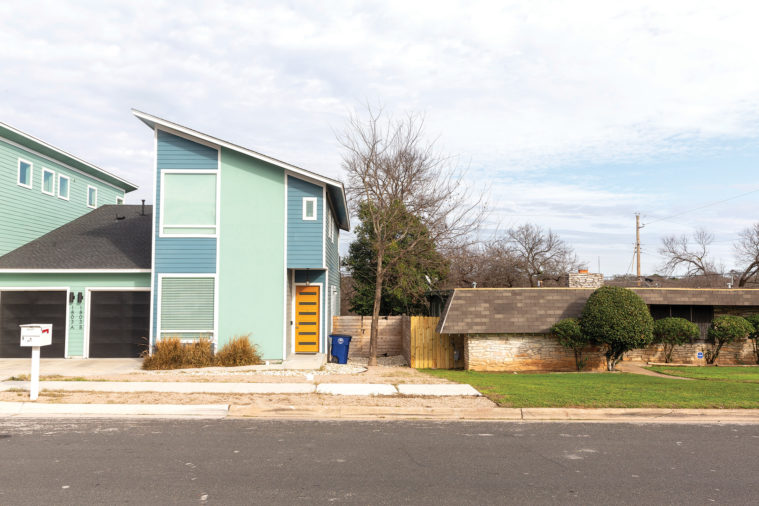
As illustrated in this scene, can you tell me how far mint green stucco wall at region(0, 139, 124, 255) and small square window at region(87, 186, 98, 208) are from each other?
0.94ft

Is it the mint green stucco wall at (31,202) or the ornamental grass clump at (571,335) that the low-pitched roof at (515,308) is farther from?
the mint green stucco wall at (31,202)

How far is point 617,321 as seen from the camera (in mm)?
17047

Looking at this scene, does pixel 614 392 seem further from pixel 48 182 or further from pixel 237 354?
pixel 48 182

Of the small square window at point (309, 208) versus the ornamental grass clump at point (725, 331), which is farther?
the ornamental grass clump at point (725, 331)

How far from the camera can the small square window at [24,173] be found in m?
19.6

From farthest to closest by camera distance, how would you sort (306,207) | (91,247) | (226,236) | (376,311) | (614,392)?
1. (376,311)
2. (91,247)
3. (306,207)
4. (226,236)
5. (614,392)

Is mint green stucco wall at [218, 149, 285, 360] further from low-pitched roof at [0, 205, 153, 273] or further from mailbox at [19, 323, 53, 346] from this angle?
mailbox at [19, 323, 53, 346]

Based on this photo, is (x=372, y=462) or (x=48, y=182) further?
(x=48, y=182)

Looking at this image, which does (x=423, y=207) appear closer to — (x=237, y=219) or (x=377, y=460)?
(x=237, y=219)

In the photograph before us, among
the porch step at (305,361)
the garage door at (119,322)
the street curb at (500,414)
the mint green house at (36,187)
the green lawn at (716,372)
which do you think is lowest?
the green lawn at (716,372)

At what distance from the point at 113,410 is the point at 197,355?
231 inches

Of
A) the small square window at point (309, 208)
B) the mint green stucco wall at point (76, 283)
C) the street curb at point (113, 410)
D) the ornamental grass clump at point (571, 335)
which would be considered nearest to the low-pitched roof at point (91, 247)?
the mint green stucco wall at point (76, 283)

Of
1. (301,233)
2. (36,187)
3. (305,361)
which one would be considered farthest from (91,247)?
(305,361)

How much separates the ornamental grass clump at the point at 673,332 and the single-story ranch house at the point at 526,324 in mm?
274
